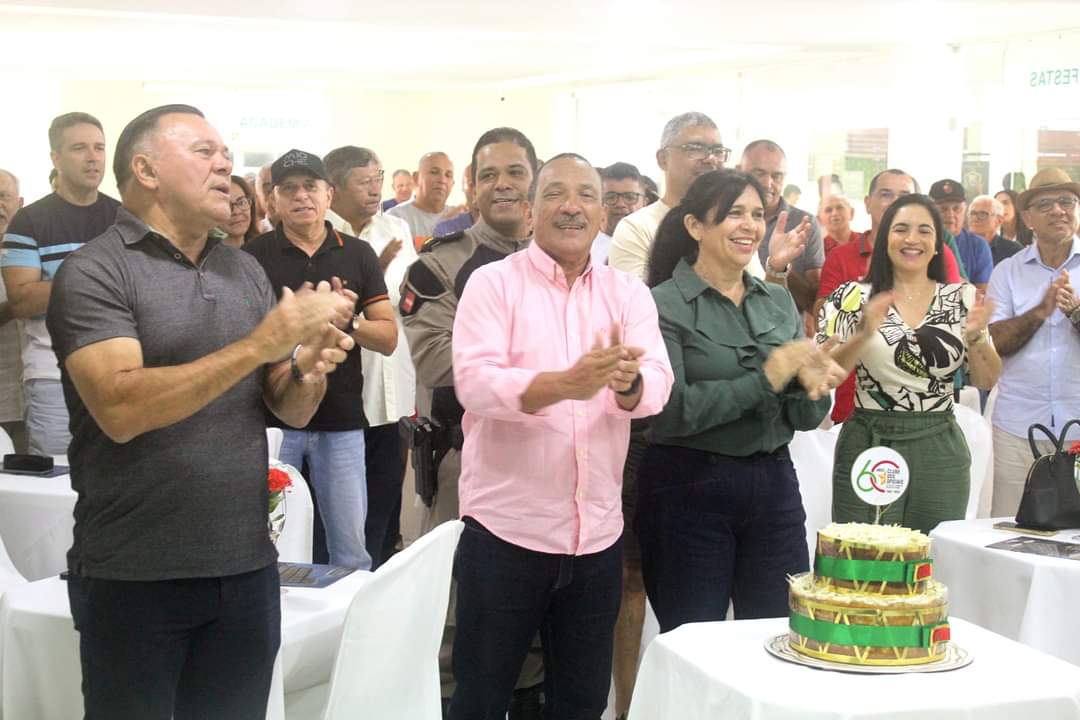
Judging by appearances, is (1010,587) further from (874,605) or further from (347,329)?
(347,329)

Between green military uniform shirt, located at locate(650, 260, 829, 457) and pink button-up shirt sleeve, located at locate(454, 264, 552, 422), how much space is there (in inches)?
17.8

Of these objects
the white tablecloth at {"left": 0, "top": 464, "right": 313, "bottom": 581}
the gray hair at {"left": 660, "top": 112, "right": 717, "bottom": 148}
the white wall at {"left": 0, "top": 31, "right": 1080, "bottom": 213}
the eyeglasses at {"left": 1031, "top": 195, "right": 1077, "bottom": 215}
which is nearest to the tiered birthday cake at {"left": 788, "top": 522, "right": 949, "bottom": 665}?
the gray hair at {"left": 660, "top": 112, "right": 717, "bottom": 148}

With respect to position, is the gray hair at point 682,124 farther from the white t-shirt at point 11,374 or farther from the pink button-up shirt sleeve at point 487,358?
the white t-shirt at point 11,374

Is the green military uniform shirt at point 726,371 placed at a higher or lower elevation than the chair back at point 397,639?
higher

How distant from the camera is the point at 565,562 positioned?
2.88 metres

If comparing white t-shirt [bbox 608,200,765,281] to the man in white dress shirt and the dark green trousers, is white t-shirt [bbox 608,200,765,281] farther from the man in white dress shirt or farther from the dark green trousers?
the man in white dress shirt

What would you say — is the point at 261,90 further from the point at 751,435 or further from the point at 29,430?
the point at 751,435

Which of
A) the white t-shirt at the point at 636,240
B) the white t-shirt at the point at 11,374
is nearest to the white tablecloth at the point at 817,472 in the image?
the white t-shirt at the point at 636,240

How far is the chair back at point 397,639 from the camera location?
2.34 meters

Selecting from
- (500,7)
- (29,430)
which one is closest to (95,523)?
(29,430)

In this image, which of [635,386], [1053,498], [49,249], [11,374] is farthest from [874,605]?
[11,374]

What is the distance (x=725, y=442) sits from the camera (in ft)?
10.3

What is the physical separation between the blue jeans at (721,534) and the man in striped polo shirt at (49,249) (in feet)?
8.02

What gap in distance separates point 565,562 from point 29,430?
2642 mm
